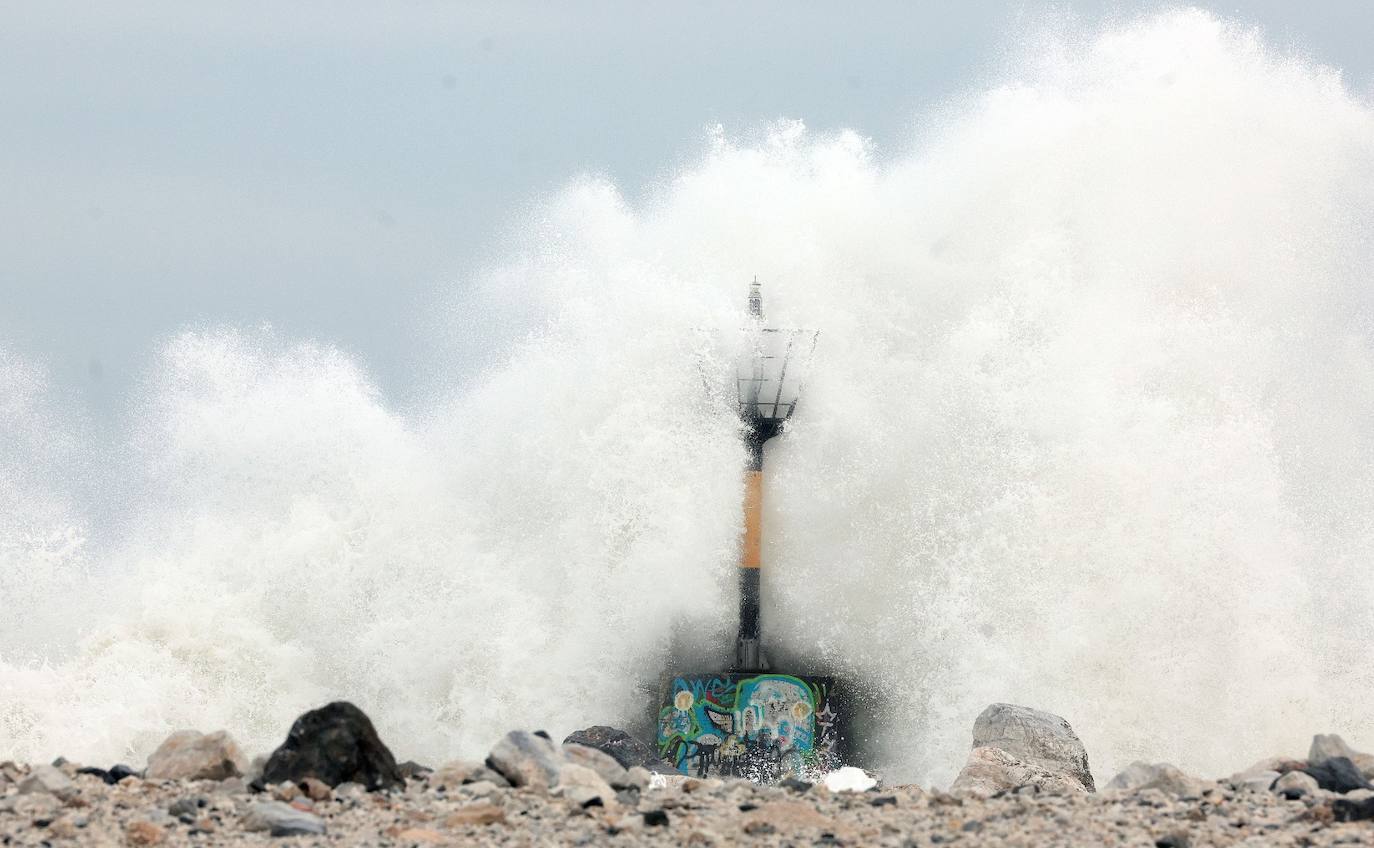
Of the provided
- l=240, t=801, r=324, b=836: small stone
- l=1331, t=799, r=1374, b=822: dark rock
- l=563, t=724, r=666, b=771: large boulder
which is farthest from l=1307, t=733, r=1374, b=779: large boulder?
l=563, t=724, r=666, b=771: large boulder

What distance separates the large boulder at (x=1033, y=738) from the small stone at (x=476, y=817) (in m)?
7.63

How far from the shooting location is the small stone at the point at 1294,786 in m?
7.14

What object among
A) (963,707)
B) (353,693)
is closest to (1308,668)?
(963,707)

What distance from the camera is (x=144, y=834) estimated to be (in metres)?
5.91

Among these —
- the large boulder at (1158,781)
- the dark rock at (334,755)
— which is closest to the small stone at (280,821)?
the dark rock at (334,755)

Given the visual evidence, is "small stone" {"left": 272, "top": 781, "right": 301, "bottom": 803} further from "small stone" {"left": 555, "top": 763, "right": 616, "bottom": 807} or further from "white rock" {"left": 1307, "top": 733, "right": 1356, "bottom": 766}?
"white rock" {"left": 1307, "top": 733, "right": 1356, "bottom": 766}

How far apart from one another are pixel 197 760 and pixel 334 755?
0.80 m

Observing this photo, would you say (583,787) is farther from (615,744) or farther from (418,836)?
(615,744)

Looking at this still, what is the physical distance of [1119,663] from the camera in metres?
21.1

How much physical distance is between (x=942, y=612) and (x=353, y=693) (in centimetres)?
982

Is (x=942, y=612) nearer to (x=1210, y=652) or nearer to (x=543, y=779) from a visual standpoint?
(x=1210, y=652)

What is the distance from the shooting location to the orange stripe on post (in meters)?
23.1

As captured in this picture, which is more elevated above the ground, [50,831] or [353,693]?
[353,693]

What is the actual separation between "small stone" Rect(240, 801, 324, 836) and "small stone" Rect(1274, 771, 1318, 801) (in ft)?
14.9
